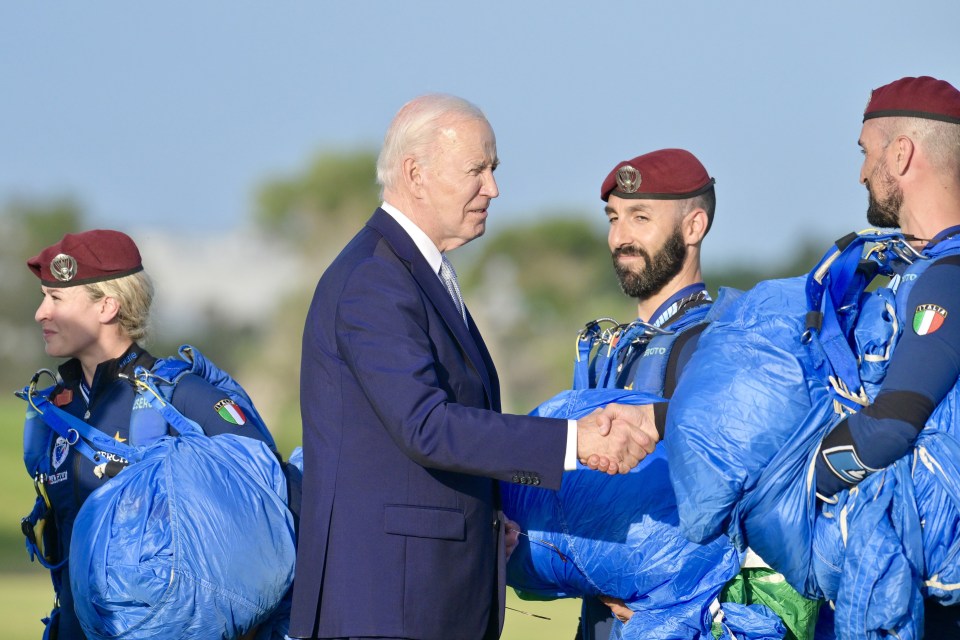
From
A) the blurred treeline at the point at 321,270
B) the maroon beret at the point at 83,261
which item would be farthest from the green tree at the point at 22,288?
the maroon beret at the point at 83,261

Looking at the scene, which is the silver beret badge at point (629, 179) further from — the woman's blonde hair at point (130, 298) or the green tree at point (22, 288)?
the green tree at point (22, 288)

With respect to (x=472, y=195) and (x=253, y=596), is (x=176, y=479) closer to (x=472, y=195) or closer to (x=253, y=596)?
(x=253, y=596)

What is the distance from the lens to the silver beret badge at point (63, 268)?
3.71 meters

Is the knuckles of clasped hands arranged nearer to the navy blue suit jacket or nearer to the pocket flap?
the navy blue suit jacket

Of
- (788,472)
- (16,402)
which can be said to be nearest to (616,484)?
(788,472)

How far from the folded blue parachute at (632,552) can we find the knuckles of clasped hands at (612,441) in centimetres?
19

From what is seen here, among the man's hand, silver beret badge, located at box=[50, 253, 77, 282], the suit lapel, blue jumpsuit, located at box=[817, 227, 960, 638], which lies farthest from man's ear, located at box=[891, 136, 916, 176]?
silver beret badge, located at box=[50, 253, 77, 282]

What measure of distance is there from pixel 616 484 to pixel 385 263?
2.67ft

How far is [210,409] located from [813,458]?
178 centimetres

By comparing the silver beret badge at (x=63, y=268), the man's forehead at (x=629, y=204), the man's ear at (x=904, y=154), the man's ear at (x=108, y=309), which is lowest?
the man's ear at (x=108, y=309)

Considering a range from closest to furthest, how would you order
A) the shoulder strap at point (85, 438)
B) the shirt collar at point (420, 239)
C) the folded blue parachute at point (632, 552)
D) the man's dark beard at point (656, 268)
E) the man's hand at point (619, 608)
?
the shirt collar at point (420, 239) → the folded blue parachute at point (632, 552) → the man's hand at point (619, 608) → the shoulder strap at point (85, 438) → the man's dark beard at point (656, 268)

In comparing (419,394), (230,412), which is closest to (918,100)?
(419,394)

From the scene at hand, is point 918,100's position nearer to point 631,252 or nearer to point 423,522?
point 631,252

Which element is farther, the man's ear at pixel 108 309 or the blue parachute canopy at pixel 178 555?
the man's ear at pixel 108 309
